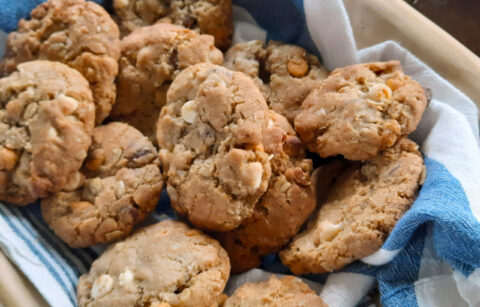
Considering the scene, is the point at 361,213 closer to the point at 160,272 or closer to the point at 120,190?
the point at 160,272

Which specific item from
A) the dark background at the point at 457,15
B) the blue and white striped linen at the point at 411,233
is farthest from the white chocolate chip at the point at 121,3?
the dark background at the point at 457,15

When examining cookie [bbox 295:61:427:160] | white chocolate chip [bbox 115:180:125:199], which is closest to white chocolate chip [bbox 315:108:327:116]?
cookie [bbox 295:61:427:160]

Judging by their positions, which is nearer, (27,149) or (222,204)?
(222,204)

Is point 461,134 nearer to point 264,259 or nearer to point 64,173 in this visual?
point 264,259

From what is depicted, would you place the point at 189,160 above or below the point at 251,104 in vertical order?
below

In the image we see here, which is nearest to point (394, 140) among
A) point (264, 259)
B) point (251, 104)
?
point (251, 104)

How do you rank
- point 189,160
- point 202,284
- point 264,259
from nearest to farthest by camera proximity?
point 202,284
point 189,160
point 264,259

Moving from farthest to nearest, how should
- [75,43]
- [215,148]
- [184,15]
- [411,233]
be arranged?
1. [184,15]
2. [75,43]
3. [215,148]
4. [411,233]

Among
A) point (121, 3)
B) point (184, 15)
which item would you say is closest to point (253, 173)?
point (184, 15)
